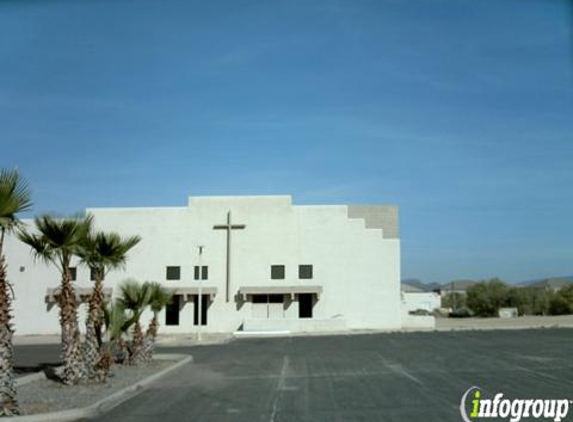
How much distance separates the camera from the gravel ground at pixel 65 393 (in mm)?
12516

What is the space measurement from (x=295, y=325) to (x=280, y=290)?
2509 millimetres

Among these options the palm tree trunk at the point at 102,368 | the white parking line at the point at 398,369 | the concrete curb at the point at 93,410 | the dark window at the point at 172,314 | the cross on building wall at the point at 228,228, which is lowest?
the concrete curb at the point at 93,410

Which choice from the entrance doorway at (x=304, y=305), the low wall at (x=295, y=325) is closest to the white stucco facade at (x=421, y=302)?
the entrance doorway at (x=304, y=305)

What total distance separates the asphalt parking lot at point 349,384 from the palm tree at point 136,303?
5.77 feet

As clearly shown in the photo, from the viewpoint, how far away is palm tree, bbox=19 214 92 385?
15250 mm

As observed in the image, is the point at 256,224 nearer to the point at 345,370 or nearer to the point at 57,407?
the point at 345,370

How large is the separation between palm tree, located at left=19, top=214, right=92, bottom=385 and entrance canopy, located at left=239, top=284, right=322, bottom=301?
89.3 feet

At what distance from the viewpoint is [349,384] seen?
49.3 feet

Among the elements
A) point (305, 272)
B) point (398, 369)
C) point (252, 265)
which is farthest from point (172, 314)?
point (398, 369)

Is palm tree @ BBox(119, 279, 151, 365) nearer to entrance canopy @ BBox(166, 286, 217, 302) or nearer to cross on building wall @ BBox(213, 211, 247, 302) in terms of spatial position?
entrance canopy @ BBox(166, 286, 217, 302)

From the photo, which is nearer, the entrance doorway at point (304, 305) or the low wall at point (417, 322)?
the low wall at point (417, 322)

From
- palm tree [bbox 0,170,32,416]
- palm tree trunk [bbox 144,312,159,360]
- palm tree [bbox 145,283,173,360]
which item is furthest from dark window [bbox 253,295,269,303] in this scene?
palm tree [bbox 0,170,32,416]

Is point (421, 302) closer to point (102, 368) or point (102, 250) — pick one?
point (102, 250)

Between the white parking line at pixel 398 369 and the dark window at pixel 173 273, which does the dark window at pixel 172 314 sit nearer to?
the dark window at pixel 173 273
